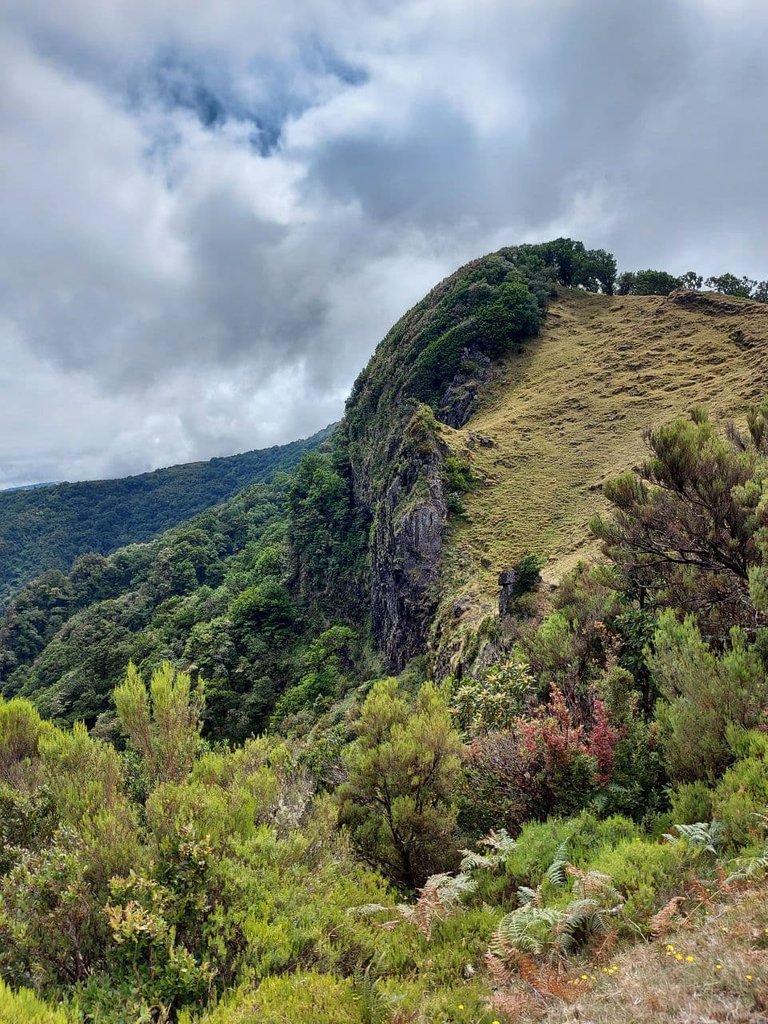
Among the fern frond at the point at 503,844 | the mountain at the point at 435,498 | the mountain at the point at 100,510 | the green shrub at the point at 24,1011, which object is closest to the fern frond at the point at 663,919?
the fern frond at the point at 503,844

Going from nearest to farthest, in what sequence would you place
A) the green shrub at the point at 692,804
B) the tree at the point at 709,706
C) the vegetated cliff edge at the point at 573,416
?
the green shrub at the point at 692,804 < the tree at the point at 709,706 < the vegetated cliff edge at the point at 573,416

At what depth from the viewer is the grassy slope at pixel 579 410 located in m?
27.3

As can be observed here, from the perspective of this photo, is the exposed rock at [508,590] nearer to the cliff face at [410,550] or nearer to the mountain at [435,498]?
the mountain at [435,498]

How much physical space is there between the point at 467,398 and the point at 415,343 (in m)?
17.0

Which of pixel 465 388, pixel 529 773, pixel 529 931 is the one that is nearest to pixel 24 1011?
pixel 529 931

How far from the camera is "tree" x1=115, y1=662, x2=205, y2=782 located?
695 cm

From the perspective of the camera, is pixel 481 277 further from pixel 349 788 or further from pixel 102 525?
pixel 102 525

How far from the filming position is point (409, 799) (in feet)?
23.9

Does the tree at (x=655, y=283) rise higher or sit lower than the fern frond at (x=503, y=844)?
higher

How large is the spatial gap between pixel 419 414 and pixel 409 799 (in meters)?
30.6

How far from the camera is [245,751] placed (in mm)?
7469

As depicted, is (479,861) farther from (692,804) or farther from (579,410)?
(579,410)

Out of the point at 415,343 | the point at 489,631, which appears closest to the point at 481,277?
the point at 415,343

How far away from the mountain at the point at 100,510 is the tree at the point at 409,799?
13986cm
